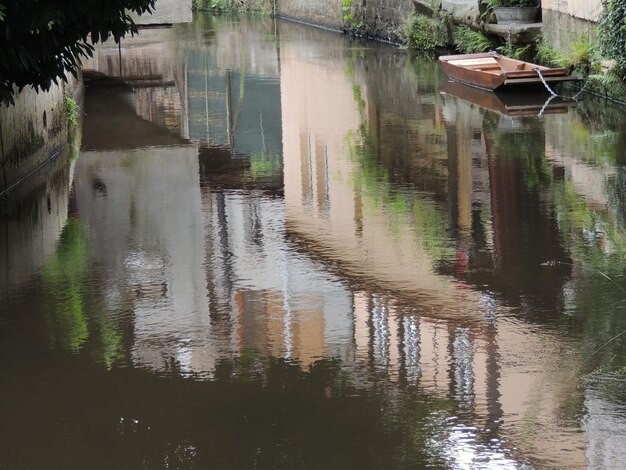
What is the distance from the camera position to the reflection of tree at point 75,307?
28.1ft

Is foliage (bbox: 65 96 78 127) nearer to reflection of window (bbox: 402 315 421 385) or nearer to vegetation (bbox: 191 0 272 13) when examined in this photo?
reflection of window (bbox: 402 315 421 385)

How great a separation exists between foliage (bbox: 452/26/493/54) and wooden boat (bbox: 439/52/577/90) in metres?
3.57

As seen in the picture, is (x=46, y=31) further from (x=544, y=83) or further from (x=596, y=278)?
(x=544, y=83)

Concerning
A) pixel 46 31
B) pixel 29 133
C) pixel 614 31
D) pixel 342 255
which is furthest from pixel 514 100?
pixel 46 31

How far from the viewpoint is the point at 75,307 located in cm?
951

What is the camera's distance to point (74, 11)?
1066cm

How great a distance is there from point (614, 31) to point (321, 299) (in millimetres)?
12515

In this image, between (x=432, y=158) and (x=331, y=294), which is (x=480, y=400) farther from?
(x=432, y=158)

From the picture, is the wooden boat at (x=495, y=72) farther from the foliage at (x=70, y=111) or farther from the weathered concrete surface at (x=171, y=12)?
the foliage at (x=70, y=111)

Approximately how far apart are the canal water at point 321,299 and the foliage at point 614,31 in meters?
1.27

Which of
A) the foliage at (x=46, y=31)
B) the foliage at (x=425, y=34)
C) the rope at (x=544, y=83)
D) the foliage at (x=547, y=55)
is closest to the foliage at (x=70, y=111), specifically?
the foliage at (x=46, y=31)

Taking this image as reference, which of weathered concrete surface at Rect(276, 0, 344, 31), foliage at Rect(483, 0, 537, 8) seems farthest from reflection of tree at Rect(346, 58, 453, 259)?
weathered concrete surface at Rect(276, 0, 344, 31)

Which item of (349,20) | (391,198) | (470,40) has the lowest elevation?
(391,198)

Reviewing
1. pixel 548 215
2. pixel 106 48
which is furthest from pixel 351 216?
pixel 106 48
